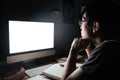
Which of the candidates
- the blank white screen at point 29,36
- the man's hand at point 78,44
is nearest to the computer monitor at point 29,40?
the blank white screen at point 29,36

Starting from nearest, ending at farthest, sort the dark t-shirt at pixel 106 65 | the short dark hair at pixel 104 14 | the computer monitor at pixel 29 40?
the dark t-shirt at pixel 106 65 < the short dark hair at pixel 104 14 < the computer monitor at pixel 29 40

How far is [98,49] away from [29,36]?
0.74 meters

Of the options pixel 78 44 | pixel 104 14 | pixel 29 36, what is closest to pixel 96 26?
pixel 104 14

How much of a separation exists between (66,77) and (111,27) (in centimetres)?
42

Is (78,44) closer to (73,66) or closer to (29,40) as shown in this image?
(73,66)

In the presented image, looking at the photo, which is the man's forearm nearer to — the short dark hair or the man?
the man

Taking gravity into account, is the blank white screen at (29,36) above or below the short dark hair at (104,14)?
below

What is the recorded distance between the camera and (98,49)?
0.87 meters

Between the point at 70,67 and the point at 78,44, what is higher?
the point at 78,44

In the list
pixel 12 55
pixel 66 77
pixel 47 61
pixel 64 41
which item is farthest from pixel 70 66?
pixel 64 41

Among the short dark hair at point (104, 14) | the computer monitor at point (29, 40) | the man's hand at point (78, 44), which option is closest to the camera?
the short dark hair at point (104, 14)

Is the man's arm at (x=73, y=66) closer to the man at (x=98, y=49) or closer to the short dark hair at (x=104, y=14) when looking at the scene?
the man at (x=98, y=49)

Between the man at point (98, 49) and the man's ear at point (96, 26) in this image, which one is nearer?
the man at point (98, 49)

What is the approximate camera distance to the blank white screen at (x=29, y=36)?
1303mm
